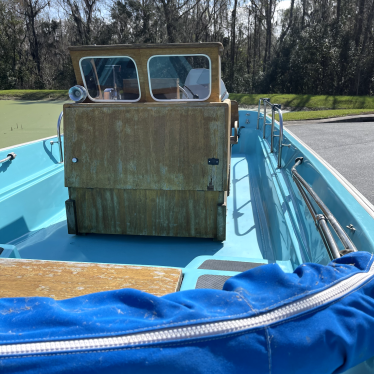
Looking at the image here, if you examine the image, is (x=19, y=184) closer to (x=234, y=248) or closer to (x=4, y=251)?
(x=4, y=251)

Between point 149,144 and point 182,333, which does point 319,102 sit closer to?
point 149,144

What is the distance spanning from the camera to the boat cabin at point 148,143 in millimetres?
2949

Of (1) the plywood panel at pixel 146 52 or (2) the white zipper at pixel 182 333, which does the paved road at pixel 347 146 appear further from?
(2) the white zipper at pixel 182 333

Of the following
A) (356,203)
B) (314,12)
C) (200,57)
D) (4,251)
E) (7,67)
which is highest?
(314,12)

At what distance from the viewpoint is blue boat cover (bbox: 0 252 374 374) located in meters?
0.61

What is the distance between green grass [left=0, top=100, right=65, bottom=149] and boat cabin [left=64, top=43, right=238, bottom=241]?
7.25m

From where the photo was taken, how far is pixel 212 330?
662 mm

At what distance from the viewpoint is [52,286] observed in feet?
5.15

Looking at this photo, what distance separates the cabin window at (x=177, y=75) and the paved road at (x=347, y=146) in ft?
8.66

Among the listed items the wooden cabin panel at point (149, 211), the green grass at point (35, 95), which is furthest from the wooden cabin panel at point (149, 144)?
the green grass at point (35, 95)

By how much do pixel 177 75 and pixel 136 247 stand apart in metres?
1.61

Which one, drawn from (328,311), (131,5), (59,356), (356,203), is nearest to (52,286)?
(59,356)

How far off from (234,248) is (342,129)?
8.22 meters

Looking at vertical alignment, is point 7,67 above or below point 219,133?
above
